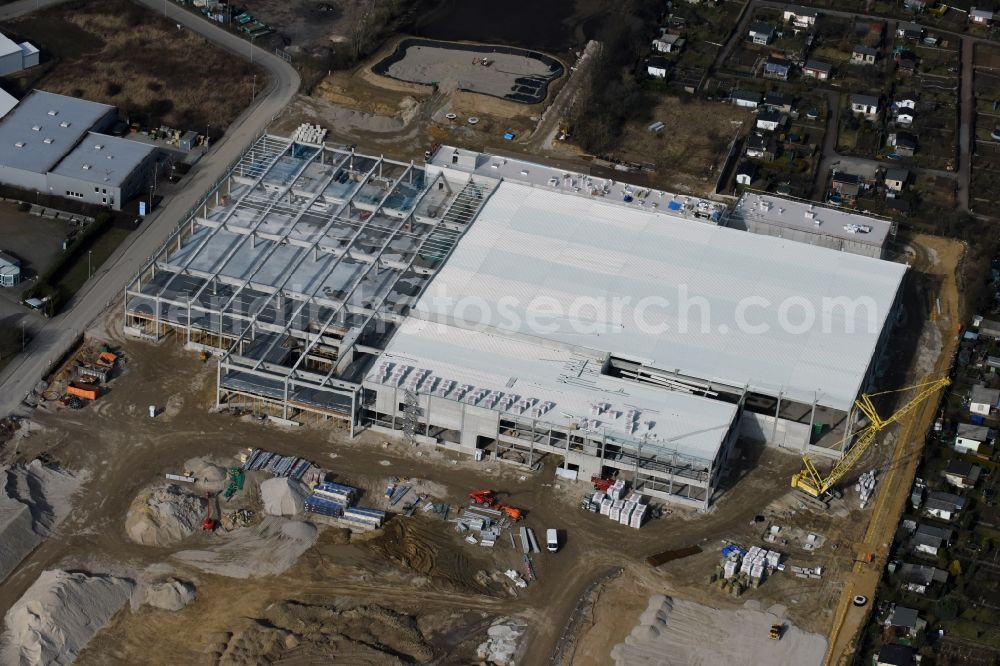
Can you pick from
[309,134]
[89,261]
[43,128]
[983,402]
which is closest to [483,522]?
[983,402]

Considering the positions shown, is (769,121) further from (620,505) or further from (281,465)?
(281,465)

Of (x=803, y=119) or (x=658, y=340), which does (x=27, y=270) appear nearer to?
(x=658, y=340)

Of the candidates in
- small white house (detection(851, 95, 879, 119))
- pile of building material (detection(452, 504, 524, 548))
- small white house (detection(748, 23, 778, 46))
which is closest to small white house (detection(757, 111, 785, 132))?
small white house (detection(851, 95, 879, 119))

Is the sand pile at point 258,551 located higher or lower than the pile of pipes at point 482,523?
higher

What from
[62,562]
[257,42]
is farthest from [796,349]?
[257,42]

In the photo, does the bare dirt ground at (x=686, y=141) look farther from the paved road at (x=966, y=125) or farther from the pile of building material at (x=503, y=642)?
the pile of building material at (x=503, y=642)

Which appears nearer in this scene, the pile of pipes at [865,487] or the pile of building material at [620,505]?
the pile of building material at [620,505]

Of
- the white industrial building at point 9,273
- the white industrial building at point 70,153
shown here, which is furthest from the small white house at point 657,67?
the white industrial building at point 9,273

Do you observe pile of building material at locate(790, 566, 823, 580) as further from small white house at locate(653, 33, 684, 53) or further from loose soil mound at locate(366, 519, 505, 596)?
small white house at locate(653, 33, 684, 53)
